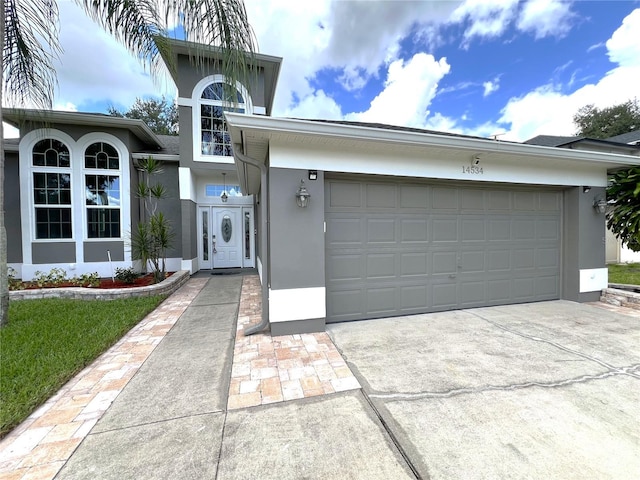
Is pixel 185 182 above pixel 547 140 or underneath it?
underneath

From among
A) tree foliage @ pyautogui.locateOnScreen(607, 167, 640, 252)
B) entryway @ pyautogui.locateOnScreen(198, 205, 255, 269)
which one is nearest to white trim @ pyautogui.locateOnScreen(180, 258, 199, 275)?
entryway @ pyautogui.locateOnScreen(198, 205, 255, 269)

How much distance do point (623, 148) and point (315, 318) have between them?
15837 mm

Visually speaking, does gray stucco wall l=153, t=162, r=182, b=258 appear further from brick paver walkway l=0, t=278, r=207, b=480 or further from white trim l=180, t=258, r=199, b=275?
brick paver walkway l=0, t=278, r=207, b=480

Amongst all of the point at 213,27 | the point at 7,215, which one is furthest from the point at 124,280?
the point at 213,27

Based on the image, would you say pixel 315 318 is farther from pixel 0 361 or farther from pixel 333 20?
pixel 333 20

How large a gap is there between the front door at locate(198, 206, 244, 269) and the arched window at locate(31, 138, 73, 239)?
3495mm

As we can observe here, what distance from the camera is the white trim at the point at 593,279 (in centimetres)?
527

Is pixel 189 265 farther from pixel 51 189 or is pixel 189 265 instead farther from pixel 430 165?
pixel 430 165

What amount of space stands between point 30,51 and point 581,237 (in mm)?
10108

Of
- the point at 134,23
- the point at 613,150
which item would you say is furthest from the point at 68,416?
the point at 613,150

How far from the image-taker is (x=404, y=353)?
3.23 meters

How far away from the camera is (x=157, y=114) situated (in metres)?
21.9

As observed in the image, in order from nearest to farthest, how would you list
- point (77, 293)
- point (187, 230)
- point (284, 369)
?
point (284, 369)
point (77, 293)
point (187, 230)

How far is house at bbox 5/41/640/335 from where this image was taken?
379cm
